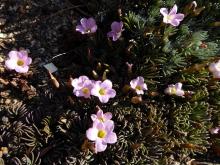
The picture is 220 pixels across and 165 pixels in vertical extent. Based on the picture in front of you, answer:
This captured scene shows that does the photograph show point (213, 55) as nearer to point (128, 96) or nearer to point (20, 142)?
point (128, 96)

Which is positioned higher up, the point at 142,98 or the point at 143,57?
the point at 143,57

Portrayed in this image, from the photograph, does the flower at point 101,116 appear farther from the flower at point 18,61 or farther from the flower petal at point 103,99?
the flower at point 18,61

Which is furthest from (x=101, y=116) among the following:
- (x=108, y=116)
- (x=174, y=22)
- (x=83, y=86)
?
(x=174, y=22)

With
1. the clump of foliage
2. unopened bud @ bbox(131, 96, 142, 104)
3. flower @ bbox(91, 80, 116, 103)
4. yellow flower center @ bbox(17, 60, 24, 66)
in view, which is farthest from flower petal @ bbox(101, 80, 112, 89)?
yellow flower center @ bbox(17, 60, 24, 66)

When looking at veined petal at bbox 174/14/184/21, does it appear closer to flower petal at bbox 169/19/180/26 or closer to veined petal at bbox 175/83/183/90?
flower petal at bbox 169/19/180/26

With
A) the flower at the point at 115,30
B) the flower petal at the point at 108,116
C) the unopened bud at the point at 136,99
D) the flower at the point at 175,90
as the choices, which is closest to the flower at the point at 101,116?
the flower petal at the point at 108,116

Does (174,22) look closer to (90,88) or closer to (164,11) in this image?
(164,11)

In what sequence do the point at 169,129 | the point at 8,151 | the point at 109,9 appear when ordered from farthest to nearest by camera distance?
1. the point at 109,9
2. the point at 169,129
3. the point at 8,151

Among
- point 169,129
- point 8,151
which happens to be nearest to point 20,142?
point 8,151
